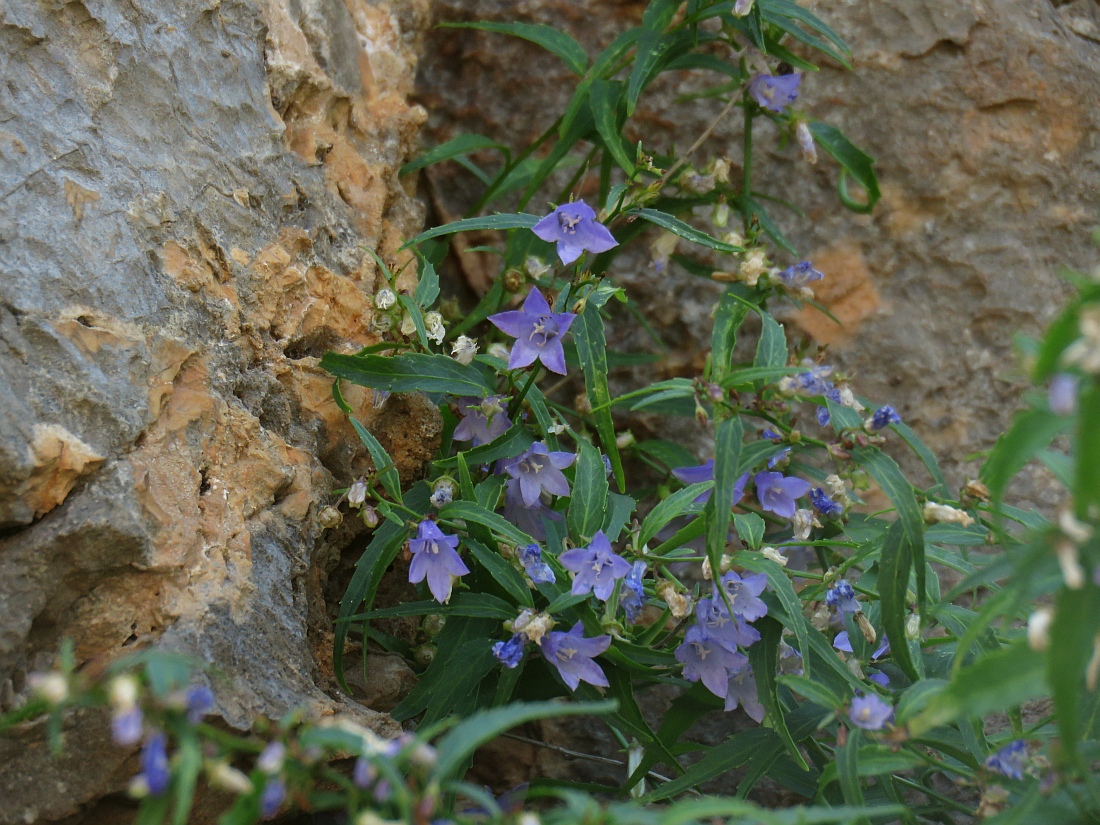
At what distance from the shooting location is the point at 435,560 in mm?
1755

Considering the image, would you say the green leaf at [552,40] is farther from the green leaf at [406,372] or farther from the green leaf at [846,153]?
the green leaf at [406,372]

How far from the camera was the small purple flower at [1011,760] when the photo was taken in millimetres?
1389

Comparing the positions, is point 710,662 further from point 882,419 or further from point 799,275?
point 799,275

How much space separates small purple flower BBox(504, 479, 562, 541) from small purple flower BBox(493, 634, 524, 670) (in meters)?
0.34

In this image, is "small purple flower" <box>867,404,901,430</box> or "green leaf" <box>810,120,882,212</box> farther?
"green leaf" <box>810,120,882,212</box>

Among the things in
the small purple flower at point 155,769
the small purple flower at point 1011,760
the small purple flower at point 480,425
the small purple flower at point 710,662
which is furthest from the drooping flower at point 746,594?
the small purple flower at point 155,769

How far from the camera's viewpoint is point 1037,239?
8.46ft

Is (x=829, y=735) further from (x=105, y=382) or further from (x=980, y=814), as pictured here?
(x=105, y=382)

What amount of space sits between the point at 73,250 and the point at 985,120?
2207mm

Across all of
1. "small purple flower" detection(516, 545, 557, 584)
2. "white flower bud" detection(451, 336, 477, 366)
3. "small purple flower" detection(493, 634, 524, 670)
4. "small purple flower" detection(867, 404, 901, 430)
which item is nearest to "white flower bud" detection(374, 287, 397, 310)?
"white flower bud" detection(451, 336, 477, 366)

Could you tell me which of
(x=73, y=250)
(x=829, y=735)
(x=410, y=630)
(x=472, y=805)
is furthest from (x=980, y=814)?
(x=73, y=250)

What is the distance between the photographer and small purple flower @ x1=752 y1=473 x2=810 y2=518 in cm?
197

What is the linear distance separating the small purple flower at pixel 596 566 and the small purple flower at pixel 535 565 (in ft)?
0.15

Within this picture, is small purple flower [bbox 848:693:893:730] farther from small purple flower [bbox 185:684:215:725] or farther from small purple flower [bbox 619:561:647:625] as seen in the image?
small purple flower [bbox 185:684:215:725]
